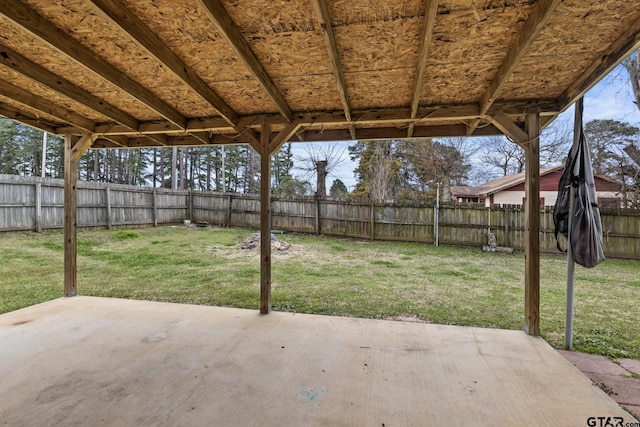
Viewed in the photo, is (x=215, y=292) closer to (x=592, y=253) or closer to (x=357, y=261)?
(x=357, y=261)

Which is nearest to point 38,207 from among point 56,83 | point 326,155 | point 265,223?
point 56,83

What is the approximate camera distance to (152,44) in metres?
1.80

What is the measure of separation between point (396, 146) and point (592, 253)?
12.9 metres

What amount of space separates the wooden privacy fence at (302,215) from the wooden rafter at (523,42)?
635 centimetres

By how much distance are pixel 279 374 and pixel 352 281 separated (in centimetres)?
290

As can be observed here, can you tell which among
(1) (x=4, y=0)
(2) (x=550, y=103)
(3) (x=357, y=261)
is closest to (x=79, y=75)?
(1) (x=4, y=0)

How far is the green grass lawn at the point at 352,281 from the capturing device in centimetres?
340

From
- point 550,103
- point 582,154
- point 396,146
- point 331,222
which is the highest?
point 396,146

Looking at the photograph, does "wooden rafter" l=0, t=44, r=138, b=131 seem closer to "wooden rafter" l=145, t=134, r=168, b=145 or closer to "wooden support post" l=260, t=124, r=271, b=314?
"wooden rafter" l=145, t=134, r=168, b=145

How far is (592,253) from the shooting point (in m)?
2.52

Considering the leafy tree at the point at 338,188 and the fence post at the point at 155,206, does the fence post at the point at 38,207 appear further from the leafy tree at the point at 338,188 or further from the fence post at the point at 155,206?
the leafy tree at the point at 338,188

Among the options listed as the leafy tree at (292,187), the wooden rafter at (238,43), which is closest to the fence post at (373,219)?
the wooden rafter at (238,43)

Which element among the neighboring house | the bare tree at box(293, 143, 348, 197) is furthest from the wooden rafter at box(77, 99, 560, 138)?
the bare tree at box(293, 143, 348, 197)

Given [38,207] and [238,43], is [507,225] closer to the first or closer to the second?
[238,43]
